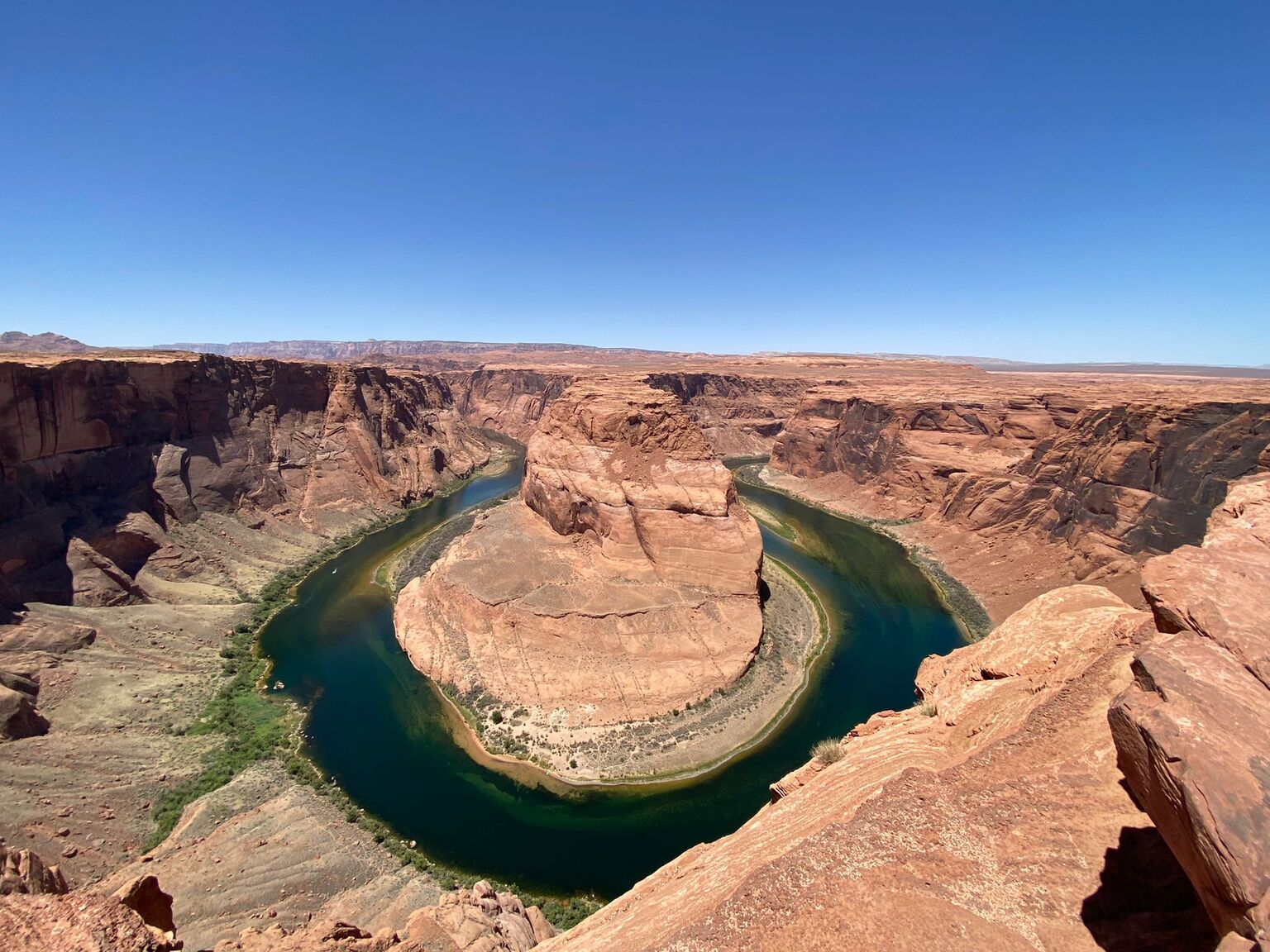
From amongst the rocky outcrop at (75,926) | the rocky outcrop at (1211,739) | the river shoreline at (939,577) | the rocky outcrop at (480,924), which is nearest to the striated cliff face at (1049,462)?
the river shoreline at (939,577)

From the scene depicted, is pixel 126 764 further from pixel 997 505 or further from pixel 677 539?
pixel 997 505

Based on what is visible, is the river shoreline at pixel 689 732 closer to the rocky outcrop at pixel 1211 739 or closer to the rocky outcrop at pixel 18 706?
the rocky outcrop at pixel 18 706

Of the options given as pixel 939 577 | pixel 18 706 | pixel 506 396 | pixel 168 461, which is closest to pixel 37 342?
pixel 506 396

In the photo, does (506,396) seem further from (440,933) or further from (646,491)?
(440,933)

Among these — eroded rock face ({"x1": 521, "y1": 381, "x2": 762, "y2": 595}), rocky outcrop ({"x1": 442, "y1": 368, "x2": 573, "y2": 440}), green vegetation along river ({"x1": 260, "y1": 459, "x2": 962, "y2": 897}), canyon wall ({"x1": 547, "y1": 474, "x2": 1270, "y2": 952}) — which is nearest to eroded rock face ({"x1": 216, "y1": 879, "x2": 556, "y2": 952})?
canyon wall ({"x1": 547, "y1": 474, "x2": 1270, "y2": 952})

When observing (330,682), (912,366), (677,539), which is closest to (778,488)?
(677,539)

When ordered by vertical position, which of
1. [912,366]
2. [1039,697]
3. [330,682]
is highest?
[912,366]
